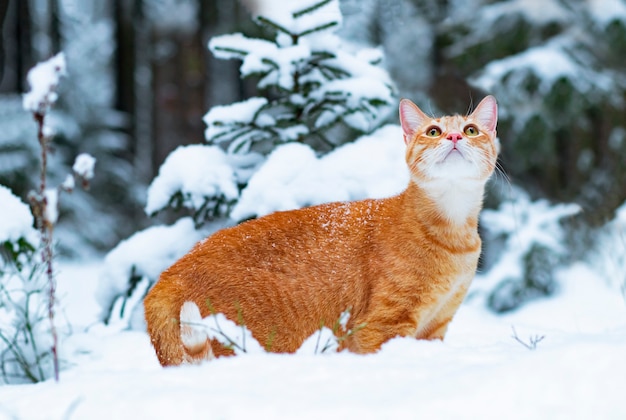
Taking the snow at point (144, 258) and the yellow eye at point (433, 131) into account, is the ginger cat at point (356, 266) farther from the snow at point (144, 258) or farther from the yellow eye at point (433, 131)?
the snow at point (144, 258)

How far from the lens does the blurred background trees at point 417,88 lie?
306 inches

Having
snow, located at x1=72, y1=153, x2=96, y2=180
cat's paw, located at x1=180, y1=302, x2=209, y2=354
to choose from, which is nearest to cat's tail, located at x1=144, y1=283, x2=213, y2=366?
cat's paw, located at x1=180, y1=302, x2=209, y2=354

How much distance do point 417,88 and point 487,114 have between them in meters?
5.87

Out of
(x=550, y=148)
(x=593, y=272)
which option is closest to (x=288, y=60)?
(x=593, y=272)

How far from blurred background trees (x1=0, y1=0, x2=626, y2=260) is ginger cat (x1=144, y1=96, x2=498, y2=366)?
76.1 inches

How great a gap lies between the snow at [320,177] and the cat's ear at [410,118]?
31.0 inches

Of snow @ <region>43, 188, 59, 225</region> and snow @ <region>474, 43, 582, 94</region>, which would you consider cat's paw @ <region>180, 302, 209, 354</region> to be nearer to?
snow @ <region>43, 188, 59, 225</region>

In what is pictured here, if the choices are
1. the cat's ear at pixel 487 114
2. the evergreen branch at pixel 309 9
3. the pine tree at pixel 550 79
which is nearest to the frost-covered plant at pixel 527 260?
the pine tree at pixel 550 79

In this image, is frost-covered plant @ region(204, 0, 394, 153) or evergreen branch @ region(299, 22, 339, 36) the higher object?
evergreen branch @ region(299, 22, 339, 36)

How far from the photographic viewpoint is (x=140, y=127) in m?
13.3

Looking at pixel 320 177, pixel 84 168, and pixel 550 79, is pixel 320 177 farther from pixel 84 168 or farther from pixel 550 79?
pixel 550 79

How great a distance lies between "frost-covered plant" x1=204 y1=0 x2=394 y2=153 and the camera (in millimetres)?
3848

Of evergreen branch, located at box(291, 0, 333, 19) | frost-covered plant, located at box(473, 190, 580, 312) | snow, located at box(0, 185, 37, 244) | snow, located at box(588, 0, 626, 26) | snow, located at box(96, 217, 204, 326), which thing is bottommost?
frost-covered plant, located at box(473, 190, 580, 312)

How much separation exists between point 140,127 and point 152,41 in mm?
2001
